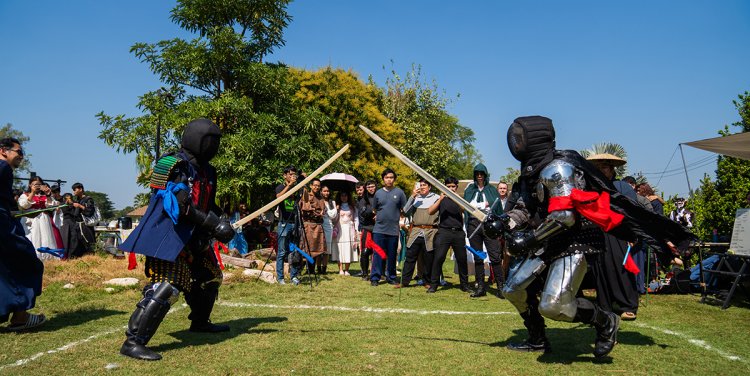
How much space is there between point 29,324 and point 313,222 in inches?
231

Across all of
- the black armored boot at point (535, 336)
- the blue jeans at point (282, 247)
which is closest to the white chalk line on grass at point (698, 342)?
the black armored boot at point (535, 336)

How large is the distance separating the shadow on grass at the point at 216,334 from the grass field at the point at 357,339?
12mm

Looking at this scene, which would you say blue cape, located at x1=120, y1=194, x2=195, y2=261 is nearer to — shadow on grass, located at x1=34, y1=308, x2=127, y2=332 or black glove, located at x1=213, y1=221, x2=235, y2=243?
black glove, located at x1=213, y1=221, x2=235, y2=243

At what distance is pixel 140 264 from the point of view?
1184 centimetres

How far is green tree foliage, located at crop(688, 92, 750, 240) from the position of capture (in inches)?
429

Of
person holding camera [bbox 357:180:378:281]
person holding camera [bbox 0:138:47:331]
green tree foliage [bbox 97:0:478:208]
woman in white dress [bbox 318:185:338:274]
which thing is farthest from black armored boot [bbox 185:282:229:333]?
green tree foliage [bbox 97:0:478:208]

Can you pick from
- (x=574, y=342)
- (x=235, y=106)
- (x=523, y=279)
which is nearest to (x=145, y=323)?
(x=523, y=279)

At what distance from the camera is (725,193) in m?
11.4

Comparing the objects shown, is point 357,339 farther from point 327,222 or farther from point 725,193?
point 725,193

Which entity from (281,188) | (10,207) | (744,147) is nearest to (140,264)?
(281,188)

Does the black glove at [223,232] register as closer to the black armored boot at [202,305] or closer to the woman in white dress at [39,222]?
the black armored boot at [202,305]

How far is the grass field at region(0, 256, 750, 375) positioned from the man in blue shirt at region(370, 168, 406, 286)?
217 cm

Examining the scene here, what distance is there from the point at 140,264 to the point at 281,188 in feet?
13.2

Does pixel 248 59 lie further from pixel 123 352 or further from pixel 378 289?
pixel 123 352
